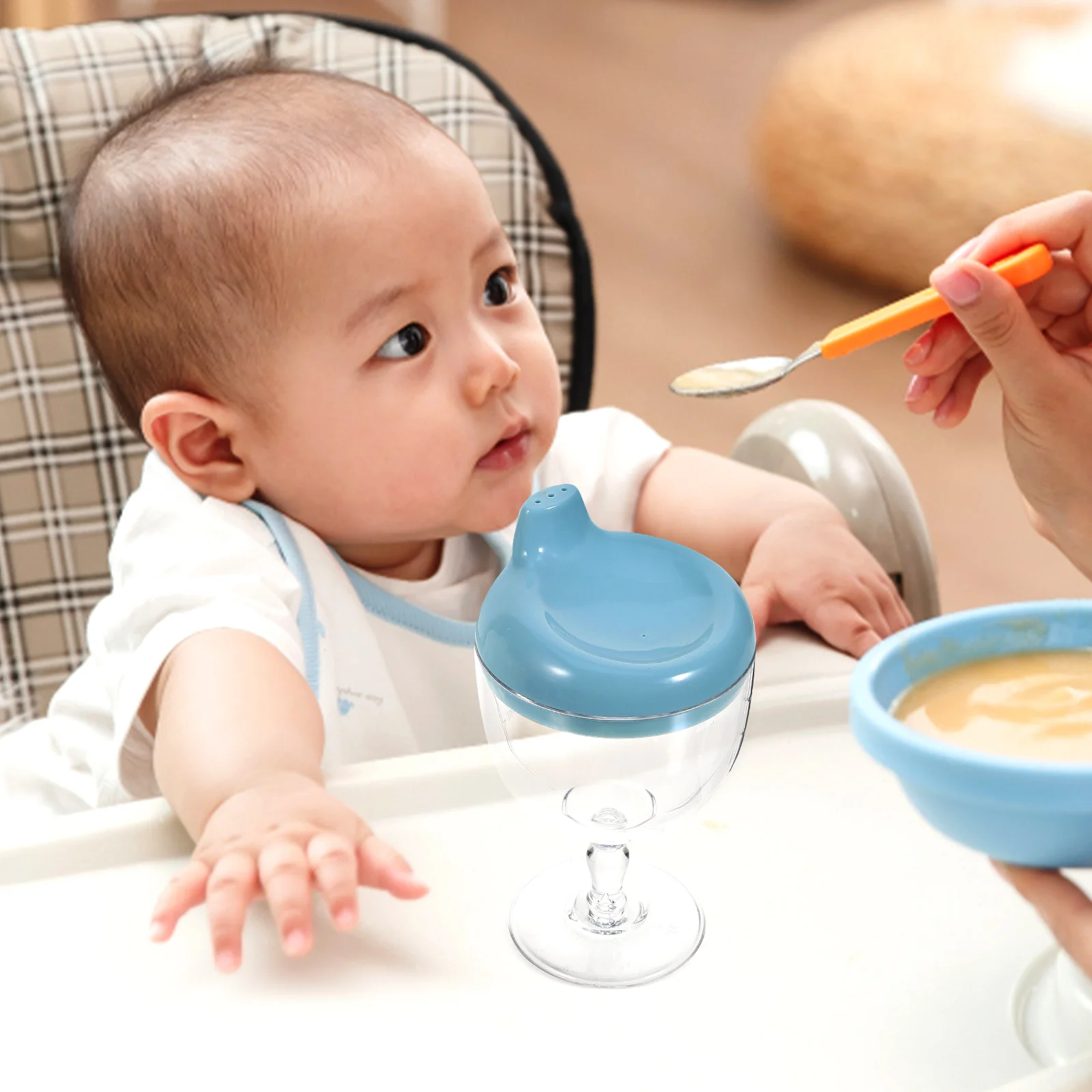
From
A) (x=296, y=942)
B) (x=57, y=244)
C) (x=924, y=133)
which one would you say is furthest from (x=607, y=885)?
(x=924, y=133)

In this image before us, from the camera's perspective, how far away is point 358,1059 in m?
0.51

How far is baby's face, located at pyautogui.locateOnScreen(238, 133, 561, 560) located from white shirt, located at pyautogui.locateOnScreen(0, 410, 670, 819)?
52 mm

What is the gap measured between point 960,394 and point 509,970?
1.39 ft

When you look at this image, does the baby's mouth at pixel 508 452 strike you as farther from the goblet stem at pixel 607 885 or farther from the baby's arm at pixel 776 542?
the goblet stem at pixel 607 885

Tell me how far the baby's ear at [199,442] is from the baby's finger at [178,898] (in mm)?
309

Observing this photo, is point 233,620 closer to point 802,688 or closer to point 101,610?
point 101,610

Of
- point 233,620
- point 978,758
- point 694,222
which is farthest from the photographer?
point 694,222

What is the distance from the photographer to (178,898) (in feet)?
1.77

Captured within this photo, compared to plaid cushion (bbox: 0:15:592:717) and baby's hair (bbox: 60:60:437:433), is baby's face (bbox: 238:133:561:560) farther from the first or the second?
plaid cushion (bbox: 0:15:592:717)

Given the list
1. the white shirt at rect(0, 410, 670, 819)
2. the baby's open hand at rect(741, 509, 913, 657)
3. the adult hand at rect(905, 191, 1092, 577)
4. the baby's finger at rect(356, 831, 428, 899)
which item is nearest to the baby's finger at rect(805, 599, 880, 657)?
the baby's open hand at rect(741, 509, 913, 657)

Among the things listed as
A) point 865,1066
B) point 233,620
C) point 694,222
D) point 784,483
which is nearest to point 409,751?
point 233,620

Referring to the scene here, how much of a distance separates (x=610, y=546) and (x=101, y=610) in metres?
0.38

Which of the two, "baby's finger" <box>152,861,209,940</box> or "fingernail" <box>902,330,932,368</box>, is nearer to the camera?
"baby's finger" <box>152,861,209,940</box>

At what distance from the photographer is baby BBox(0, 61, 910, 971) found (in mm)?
757
